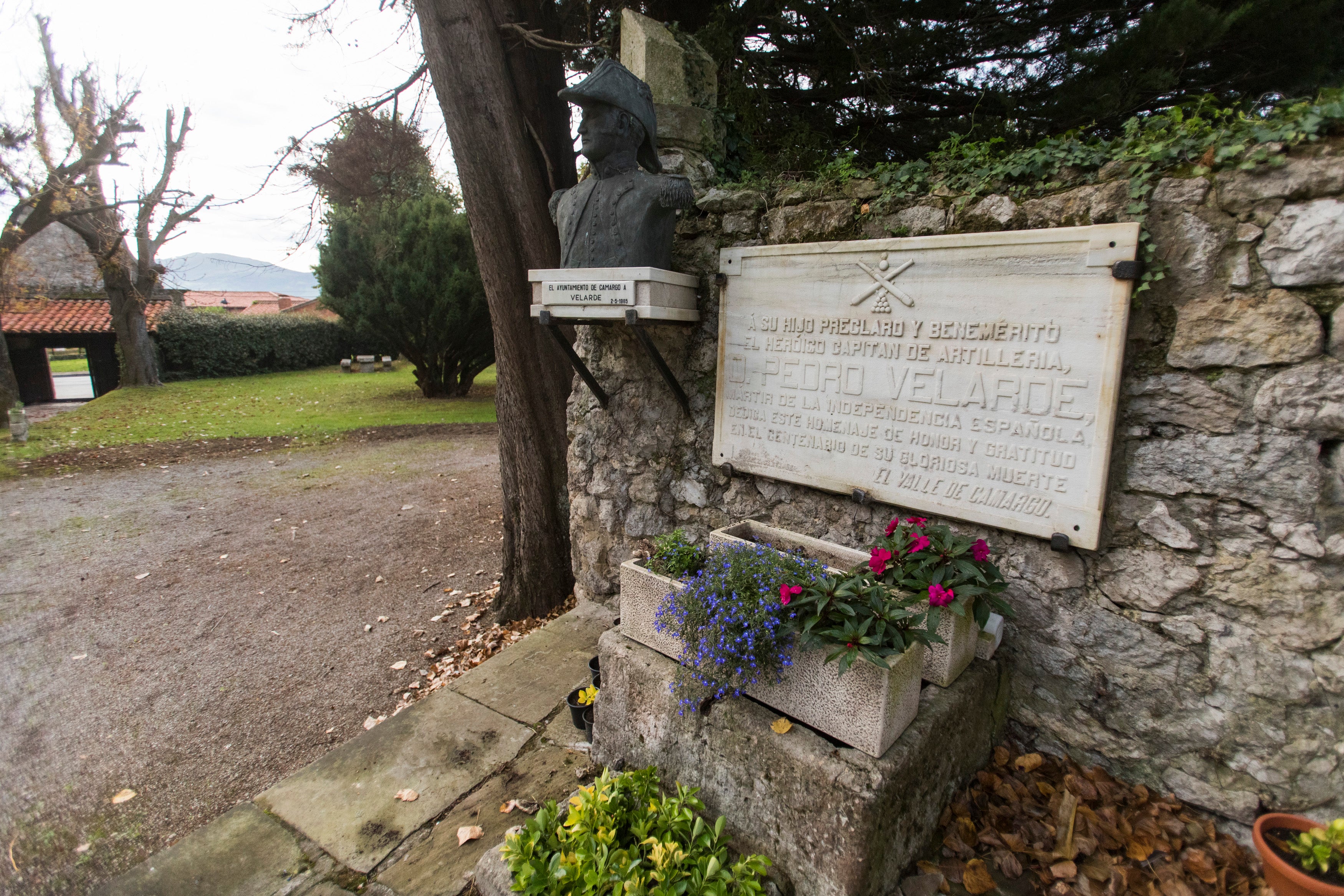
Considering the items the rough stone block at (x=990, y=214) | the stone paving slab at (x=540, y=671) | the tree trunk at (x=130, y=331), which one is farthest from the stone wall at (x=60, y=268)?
the rough stone block at (x=990, y=214)

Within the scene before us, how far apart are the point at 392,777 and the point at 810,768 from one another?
1.78 metres

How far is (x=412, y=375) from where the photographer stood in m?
19.7

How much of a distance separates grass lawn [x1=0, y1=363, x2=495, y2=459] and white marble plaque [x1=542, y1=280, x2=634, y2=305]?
9.81 metres

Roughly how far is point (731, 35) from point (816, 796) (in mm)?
4416

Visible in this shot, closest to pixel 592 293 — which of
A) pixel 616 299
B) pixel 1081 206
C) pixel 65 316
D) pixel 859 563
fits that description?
pixel 616 299

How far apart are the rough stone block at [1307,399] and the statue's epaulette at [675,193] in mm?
2055

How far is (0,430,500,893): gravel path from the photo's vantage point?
10.1 feet

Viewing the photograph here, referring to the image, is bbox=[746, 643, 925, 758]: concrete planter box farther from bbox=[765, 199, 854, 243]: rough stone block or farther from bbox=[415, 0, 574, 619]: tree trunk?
bbox=[415, 0, 574, 619]: tree trunk

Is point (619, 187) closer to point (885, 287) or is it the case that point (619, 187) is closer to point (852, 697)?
point (885, 287)

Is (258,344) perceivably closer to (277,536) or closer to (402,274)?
(402,274)

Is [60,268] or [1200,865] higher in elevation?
[60,268]

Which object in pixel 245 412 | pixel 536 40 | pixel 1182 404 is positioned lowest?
pixel 245 412

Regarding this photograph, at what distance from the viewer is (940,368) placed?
2373 millimetres

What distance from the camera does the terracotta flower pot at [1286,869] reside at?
63.8 inches
